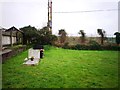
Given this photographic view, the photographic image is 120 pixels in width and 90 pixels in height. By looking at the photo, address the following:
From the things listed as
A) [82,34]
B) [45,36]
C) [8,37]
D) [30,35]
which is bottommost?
[8,37]

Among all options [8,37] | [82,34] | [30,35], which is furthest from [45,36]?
[8,37]

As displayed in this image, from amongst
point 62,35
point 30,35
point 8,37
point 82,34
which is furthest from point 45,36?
point 8,37

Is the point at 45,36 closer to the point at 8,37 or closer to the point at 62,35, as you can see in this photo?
the point at 62,35

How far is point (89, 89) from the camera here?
5.23 meters

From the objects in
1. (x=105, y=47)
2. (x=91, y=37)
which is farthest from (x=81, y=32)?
(x=105, y=47)

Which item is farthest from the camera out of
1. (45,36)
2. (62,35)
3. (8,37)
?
(62,35)

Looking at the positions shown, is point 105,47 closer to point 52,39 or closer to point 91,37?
point 91,37

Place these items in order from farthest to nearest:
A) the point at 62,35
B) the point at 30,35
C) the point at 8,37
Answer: the point at 62,35
the point at 30,35
the point at 8,37

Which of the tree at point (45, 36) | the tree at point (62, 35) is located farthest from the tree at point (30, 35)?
the tree at point (62, 35)

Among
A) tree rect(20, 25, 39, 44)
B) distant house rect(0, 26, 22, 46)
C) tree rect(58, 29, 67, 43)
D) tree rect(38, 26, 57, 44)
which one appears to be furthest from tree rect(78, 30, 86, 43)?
distant house rect(0, 26, 22, 46)

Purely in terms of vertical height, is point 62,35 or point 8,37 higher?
point 62,35

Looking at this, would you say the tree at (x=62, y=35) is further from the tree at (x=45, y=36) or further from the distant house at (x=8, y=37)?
the distant house at (x=8, y=37)

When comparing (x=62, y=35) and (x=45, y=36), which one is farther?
(x=62, y=35)

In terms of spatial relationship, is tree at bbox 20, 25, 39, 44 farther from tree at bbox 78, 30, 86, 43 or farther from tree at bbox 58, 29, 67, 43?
tree at bbox 78, 30, 86, 43
